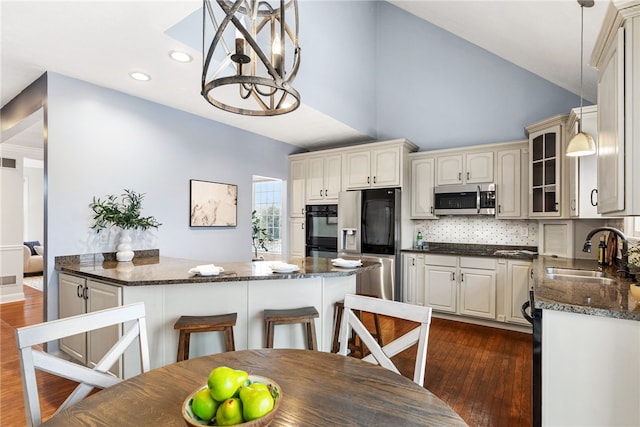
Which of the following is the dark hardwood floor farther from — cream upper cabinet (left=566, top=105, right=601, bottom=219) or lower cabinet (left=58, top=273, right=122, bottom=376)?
cream upper cabinet (left=566, top=105, right=601, bottom=219)

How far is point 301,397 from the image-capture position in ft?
3.39

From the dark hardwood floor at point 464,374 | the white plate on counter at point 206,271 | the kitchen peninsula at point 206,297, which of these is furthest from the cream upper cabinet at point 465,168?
the white plate on counter at point 206,271

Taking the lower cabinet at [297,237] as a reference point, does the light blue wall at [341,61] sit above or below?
above

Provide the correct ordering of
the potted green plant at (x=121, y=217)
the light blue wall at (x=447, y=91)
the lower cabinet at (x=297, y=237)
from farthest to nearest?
1. the lower cabinet at (x=297, y=237)
2. the light blue wall at (x=447, y=91)
3. the potted green plant at (x=121, y=217)

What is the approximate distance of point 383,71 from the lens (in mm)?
5480

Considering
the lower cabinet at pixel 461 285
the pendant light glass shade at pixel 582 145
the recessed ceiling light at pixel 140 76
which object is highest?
the recessed ceiling light at pixel 140 76

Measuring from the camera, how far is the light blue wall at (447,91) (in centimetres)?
439

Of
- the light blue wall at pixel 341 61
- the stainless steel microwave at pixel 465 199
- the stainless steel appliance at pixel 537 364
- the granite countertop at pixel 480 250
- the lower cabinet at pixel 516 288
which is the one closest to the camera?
the stainless steel appliance at pixel 537 364

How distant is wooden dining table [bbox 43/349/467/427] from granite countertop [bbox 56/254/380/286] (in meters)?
1.07

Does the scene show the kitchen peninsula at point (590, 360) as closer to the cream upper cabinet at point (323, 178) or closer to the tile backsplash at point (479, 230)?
the tile backsplash at point (479, 230)

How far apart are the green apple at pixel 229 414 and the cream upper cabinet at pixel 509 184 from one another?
166 inches

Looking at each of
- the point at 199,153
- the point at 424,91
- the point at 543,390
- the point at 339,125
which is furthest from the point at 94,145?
the point at 424,91

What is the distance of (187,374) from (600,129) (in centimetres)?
243

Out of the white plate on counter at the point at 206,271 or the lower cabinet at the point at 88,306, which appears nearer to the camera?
the white plate on counter at the point at 206,271
